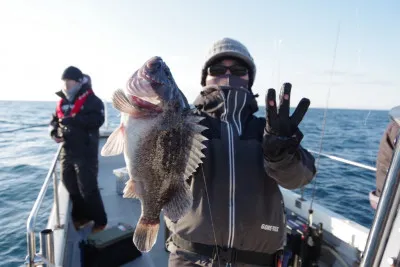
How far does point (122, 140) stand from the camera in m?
1.79

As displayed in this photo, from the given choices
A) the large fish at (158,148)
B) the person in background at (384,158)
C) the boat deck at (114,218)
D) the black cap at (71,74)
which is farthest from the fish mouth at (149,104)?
the black cap at (71,74)

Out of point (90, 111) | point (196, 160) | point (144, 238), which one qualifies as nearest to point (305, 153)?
point (196, 160)

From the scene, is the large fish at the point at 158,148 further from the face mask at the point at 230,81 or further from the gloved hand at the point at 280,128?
the face mask at the point at 230,81

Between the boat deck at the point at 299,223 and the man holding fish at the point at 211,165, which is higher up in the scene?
the man holding fish at the point at 211,165

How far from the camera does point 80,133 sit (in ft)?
13.7

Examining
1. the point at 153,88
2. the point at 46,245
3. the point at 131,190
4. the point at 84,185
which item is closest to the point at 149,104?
the point at 153,88

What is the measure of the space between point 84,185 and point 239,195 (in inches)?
120

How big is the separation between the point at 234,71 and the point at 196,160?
32.4 inches

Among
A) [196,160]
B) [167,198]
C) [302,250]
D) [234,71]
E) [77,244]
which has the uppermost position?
[234,71]

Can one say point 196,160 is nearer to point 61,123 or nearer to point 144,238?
point 144,238

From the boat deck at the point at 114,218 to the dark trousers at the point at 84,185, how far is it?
25 centimetres

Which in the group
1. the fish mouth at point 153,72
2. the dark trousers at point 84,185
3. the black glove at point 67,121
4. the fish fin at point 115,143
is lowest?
the dark trousers at point 84,185

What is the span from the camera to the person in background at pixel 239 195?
1761mm

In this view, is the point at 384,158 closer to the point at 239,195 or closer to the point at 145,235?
the point at 239,195
